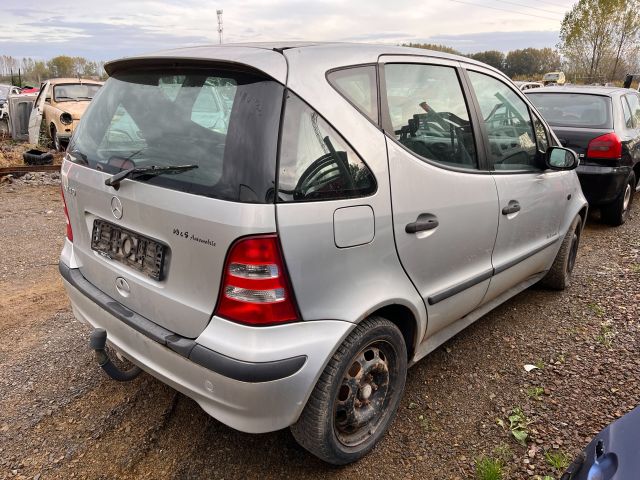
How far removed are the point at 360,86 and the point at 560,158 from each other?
1859 mm

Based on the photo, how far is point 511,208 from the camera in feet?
9.86

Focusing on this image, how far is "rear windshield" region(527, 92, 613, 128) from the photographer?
5.85 meters

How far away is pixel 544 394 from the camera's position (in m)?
2.84

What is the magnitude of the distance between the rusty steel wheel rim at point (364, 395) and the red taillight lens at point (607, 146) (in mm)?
4516

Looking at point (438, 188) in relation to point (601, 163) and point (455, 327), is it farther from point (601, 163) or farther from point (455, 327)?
point (601, 163)

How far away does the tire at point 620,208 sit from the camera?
5957 mm

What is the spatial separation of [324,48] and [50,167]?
339 inches

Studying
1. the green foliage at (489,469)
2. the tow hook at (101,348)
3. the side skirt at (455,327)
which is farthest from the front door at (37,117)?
the green foliage at (489,469)

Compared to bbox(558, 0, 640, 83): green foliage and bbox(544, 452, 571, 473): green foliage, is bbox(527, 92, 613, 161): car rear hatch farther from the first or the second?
bbox(558, 0, 640, 83): green foliage

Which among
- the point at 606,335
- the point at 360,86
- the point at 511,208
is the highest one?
the point at 360,86

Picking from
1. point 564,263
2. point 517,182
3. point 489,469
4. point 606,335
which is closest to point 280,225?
point 489,469

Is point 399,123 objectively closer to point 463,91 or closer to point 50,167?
point 463,91

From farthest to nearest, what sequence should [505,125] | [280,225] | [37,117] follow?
[37,117] → [505,125] → [280,225]

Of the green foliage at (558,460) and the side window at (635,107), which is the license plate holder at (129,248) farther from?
the side window at (635,107)
